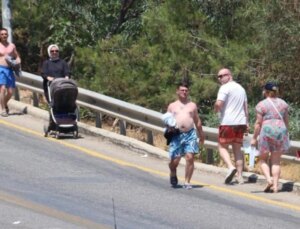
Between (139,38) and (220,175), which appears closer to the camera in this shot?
(220,175)

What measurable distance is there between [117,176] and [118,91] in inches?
308

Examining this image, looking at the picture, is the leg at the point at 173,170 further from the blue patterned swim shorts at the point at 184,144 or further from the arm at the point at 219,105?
the arm at the point at 219,105

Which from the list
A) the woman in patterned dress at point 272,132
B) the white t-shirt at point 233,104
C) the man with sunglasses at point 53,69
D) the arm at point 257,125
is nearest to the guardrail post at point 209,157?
the white t-shirt at point 233,104

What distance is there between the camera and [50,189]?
12031 mm

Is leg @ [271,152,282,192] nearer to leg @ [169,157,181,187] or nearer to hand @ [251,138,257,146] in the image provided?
hand @ [251,138,257,146]

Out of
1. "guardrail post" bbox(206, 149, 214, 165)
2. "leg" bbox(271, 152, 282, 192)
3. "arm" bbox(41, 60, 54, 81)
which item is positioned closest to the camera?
"leg" bbox(271, 152, 282, 192)

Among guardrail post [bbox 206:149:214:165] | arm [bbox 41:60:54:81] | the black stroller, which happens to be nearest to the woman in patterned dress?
guardrail post [bbox 206:149:214:165]

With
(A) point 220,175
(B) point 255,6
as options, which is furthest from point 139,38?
(A) point 220,175

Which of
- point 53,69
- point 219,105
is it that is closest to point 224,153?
point 219,105

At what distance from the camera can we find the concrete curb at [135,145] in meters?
13.0

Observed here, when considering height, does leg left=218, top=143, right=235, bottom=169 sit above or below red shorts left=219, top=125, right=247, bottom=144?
below

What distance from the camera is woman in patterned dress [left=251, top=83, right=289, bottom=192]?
1250cm

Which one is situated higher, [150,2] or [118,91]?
[150,2]

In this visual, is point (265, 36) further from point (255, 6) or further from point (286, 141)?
point (286, 141)
